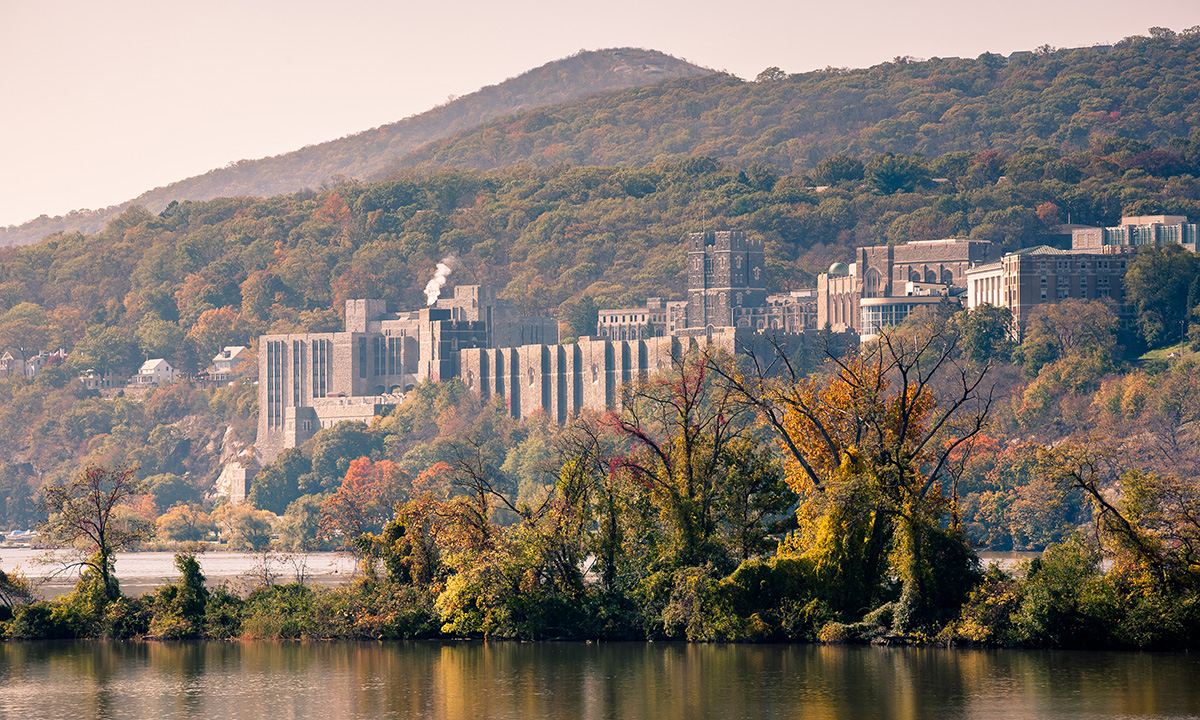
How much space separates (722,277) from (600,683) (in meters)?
130

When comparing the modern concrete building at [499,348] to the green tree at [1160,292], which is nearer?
the green tree at [1160,292]

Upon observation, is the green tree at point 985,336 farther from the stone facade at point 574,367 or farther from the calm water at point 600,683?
the calm water at point 600,683

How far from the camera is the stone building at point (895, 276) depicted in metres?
163

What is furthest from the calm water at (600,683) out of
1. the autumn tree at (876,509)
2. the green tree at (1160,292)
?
the green tree at (1160,292)

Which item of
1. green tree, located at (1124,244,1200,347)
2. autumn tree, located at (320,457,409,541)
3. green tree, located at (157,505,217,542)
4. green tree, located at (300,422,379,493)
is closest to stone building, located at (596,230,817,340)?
green tree, located at (300,422,379,493)

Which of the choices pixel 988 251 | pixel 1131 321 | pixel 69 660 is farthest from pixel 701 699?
pixel 988 251

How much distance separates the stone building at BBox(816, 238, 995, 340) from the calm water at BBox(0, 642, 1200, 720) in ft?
A: 365

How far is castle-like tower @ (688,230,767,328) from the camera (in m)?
173

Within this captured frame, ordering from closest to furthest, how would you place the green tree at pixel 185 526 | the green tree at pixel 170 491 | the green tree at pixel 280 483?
the green tree at pixel 185 526 < the green tree at pixel 280 483 < the green tree at pixel 170 491

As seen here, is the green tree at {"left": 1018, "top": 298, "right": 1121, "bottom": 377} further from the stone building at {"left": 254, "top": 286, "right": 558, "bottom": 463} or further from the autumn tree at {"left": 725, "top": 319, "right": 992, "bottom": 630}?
the autumn tree at {"left": 725, "top": 319, "right": 992, "bottom": 630}

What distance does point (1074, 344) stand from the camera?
131m

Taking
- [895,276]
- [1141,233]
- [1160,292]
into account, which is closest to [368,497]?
[1160,292]

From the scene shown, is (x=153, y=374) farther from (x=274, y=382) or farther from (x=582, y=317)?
(x=582, y=317)

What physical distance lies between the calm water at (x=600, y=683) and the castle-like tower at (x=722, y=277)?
392ft
